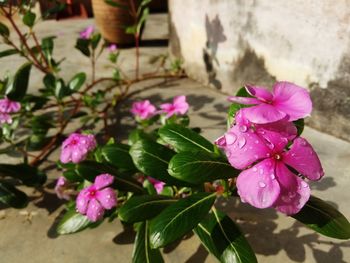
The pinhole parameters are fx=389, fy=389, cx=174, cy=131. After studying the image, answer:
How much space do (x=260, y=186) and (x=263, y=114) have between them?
0.52ft

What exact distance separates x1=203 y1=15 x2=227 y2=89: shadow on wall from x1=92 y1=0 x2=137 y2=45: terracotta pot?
50.0 inches

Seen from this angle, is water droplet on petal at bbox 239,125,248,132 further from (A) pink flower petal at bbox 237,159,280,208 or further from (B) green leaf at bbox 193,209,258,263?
(B) green leaf at bbox 193,209,258,263

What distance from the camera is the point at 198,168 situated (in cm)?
109

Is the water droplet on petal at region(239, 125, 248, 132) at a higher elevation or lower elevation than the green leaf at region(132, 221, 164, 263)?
higher

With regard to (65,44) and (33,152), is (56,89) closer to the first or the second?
(33,152)

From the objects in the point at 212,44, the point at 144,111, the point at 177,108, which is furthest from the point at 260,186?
the point at 212,44

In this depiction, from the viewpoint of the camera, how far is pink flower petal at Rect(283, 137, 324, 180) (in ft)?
2.92

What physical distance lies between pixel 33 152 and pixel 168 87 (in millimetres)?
1219

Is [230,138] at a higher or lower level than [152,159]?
higher

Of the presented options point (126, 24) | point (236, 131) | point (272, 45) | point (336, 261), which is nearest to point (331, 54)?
point (272, 45)

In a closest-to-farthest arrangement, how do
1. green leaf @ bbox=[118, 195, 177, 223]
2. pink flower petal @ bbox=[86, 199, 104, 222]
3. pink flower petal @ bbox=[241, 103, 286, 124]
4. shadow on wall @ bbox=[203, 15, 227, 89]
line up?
1. pink flower petal @ bbox=[241, 103, 286, 124]
2. green leaf @ bbox=[118, 195, 177, 223]
3. pink flower petal @ bbox=[86, 199, 104, 222]
4. shadow on wall @ bbox=[203, 15, 227, 89]

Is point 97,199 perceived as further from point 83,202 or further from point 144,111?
point 144,111

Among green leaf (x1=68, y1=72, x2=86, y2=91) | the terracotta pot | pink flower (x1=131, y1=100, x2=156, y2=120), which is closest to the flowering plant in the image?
pink flower (x1=131, y1=100, x2=156, y2=120)

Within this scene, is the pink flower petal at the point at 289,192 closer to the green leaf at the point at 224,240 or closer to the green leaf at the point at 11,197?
the green leaf at the point at 224,240
